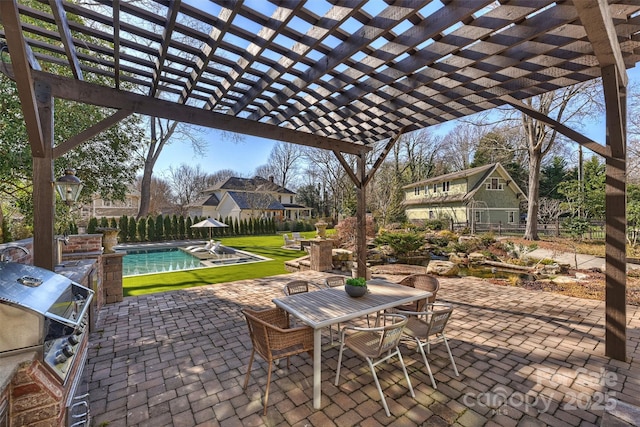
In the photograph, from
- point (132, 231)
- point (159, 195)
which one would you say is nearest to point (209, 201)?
point (159, 195)

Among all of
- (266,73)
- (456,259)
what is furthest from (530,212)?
(266,73)

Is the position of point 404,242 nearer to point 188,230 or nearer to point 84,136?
point 84,136

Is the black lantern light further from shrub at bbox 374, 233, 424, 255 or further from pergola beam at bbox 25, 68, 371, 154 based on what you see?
shrub at bbox 374, 233, 424, 255

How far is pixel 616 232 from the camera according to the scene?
3.54m

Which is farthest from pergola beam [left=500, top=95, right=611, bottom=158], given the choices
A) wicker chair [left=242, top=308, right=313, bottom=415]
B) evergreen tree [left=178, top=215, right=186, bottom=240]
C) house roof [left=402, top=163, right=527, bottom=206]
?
evergreen tree [left=178, top=215, right=186, bottom=240]

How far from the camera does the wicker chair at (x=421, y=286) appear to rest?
3947mm

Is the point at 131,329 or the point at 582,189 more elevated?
the point at 582,189

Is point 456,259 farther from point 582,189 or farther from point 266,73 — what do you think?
point 266,73

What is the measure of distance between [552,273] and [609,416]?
24.8 ft

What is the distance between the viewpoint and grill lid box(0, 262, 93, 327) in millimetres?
1790

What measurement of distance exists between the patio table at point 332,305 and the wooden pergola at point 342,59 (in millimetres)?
2724

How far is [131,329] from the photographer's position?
175 inches

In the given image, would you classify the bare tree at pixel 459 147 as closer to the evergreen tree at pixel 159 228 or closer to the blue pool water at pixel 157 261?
the blue pool water at pixel 157 261

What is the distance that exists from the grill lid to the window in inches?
992
